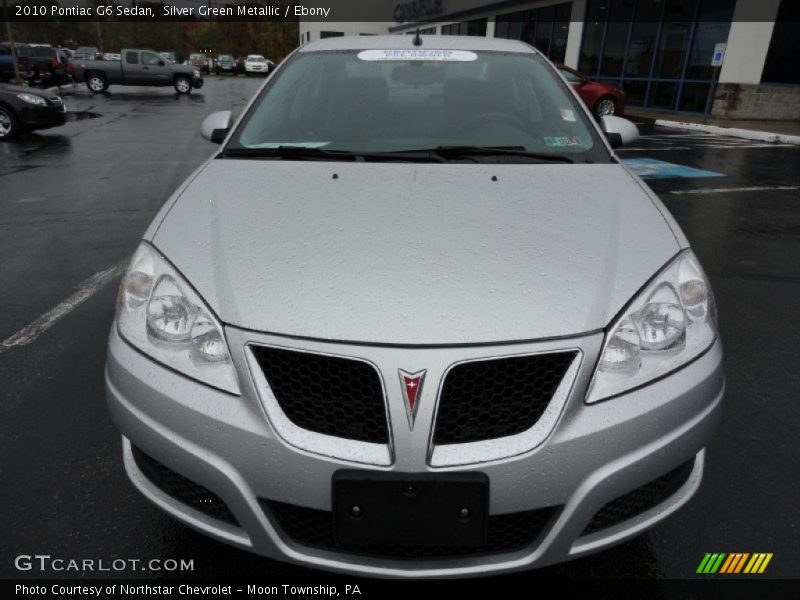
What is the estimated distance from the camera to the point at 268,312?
4.88 ft

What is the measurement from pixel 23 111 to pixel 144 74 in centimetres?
1706

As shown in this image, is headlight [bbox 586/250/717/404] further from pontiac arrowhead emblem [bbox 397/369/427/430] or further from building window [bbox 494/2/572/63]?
building window [bbox 494/2/572/63]

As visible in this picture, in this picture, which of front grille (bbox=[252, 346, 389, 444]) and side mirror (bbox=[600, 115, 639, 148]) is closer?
front grille (bbox=[252, 346, 389, 444])

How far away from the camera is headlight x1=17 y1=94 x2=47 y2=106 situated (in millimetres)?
10259

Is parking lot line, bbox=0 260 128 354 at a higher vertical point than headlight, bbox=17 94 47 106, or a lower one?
lower

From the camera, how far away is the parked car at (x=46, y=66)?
2402 centimetres

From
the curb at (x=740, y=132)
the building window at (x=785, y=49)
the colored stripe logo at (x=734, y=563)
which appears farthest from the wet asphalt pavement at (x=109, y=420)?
the building window at (x=785, y=49)

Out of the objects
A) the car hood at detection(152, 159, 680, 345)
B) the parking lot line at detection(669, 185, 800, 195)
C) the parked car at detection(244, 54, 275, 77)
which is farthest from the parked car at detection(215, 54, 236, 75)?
the car hood at detection(152, 159, 680, 345)

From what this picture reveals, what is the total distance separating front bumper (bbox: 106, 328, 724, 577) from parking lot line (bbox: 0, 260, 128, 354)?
2.13 m

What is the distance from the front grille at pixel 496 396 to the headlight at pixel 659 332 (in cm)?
13

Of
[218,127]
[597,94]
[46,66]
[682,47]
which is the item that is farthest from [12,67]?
[218,127]

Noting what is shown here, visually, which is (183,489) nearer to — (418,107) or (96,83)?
(418,107)

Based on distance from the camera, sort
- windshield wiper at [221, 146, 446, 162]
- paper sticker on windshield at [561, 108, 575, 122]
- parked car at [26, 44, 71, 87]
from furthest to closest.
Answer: parked car at [26, 44, 71, 87]
paper sticker on windshield at [561, 108, 575, 122]
windshield wiper at [221, 146, 446, 162]

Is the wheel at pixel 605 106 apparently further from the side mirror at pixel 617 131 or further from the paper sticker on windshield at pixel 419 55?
the paper sticker on windshield at pixel 419 55
